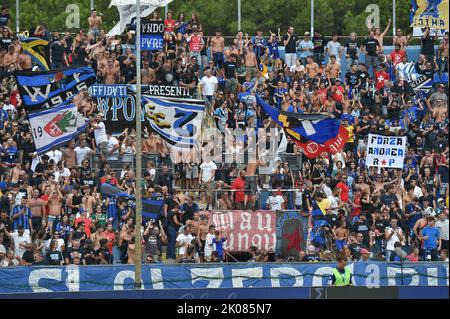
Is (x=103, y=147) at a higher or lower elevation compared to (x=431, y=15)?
lower

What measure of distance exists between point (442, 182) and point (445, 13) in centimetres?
742

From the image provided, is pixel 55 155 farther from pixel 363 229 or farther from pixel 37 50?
pixel 363 229

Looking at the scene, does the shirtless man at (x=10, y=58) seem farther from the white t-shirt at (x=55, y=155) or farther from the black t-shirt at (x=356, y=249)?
the black t-shirt at (x=356, y=249)

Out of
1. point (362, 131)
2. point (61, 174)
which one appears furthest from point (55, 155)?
point (362, 131)

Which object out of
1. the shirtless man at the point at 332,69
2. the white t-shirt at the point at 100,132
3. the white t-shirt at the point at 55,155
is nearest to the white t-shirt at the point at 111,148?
the white t-shirt at the point at 100,132

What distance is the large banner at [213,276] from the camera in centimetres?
2527

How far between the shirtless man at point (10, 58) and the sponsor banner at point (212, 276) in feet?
30.6

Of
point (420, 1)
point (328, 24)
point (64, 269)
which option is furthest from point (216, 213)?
point (328, 24)

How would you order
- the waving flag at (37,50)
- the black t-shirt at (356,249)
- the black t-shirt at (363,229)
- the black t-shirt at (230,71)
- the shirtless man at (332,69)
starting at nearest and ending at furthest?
1. the black t-shirt at (356,249)
2. the black t-shirt at (363,229)
3. the waving flag at (37,50)
4. the black t-shirt at (230,71)
5. the shirtless man at (332,69)

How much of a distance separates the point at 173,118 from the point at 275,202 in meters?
3.03

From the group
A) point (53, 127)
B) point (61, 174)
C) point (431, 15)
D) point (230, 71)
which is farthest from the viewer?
point (431, 15)

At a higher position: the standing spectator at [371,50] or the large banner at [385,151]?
the standing spectator at [371,50]

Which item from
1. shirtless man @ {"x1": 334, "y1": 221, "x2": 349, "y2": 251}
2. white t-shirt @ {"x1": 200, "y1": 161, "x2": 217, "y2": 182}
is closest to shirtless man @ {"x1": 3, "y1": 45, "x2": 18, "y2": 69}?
white t-shirt @ {"x1": 200, "y1": 161, "x2": 217, "y2": 182}

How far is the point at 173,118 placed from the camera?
28688mm
